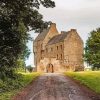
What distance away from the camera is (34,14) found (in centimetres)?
3719

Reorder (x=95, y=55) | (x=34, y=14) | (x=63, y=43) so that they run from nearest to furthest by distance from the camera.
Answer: (x=34, y=14)
(x=95, y=55)
(x=63, y=43)

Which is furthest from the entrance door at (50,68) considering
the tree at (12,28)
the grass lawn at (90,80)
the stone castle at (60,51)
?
the tree at (12,28)

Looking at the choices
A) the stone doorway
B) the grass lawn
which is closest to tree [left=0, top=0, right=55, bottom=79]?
the grass lawn

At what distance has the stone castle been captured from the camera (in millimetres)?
105250

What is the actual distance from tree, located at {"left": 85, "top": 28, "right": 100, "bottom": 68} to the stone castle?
7100 millimetres

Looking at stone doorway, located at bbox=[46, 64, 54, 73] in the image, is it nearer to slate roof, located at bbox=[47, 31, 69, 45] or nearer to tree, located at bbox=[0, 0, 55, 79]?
slate roof, located at bbox=[47, 31, 69, 45]

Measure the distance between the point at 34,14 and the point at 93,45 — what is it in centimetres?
6046

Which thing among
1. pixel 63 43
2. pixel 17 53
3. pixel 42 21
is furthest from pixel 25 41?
pixel 63 43

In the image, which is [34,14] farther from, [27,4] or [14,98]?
[14,98]

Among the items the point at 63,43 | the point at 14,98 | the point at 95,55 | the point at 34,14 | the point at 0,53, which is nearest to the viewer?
the point at 14,98

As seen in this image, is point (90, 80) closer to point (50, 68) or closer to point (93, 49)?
point (93, 49)

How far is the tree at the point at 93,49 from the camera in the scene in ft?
300

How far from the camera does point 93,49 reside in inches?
3797

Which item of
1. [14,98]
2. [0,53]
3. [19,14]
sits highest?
[19,14]
